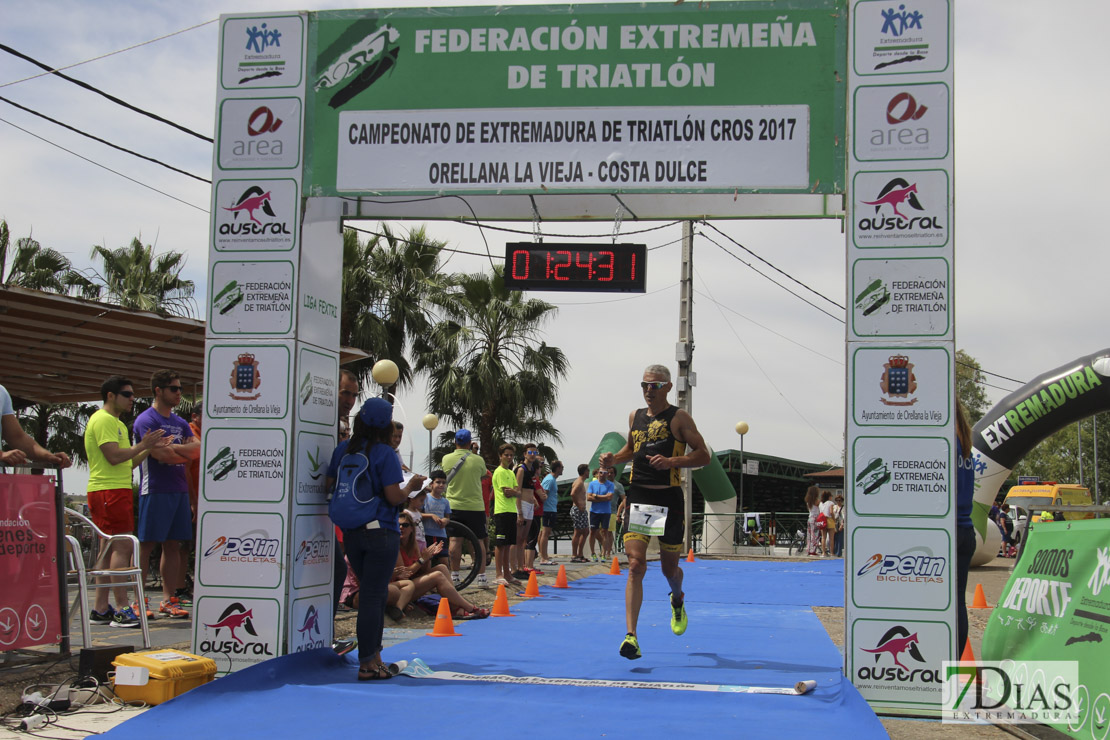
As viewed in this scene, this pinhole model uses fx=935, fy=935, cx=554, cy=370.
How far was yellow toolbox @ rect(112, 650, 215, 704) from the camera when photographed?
5.07 metres

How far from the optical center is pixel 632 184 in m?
6.10

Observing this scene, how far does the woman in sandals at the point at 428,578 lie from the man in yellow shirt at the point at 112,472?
2338 mm

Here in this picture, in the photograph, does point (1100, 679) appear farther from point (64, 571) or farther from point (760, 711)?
point (64, 571)

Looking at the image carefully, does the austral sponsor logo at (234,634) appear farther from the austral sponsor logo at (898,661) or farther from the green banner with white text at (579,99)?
the austral sponsor logo at (898,661)

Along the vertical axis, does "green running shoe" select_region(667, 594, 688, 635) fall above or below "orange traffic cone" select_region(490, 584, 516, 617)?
above

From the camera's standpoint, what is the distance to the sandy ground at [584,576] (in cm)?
482

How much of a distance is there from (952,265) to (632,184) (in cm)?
202

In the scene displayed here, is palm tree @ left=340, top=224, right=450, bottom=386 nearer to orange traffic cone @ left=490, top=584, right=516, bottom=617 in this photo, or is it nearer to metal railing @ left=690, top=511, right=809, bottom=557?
metal railing @ left=690, top=511, right=809, bottom=557

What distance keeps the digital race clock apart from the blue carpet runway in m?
2.58

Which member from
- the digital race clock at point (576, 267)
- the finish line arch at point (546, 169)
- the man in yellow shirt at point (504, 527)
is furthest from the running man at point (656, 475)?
the man in yellow shirt at point (504, 527)

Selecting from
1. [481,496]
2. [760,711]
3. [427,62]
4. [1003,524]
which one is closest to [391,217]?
[427,62]

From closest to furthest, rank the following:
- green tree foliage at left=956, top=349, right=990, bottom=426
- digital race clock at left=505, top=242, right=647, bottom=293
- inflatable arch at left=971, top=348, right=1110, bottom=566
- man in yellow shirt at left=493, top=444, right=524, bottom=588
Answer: digital race clock at left=505, top=242, right=647, bottom=293
man in yellow shirt at left=493, top=444, right=524, bottom=588
inflatable arch at left=971, top=348, right=1110, bottom=566
green tree foliage at left=956, top=349, right=990, bottom=426

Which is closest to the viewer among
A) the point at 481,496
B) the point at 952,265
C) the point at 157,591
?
the point at 952,265

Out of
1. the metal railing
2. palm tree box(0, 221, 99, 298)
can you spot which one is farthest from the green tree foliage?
palm tree box(0, 221, 99, 298)
